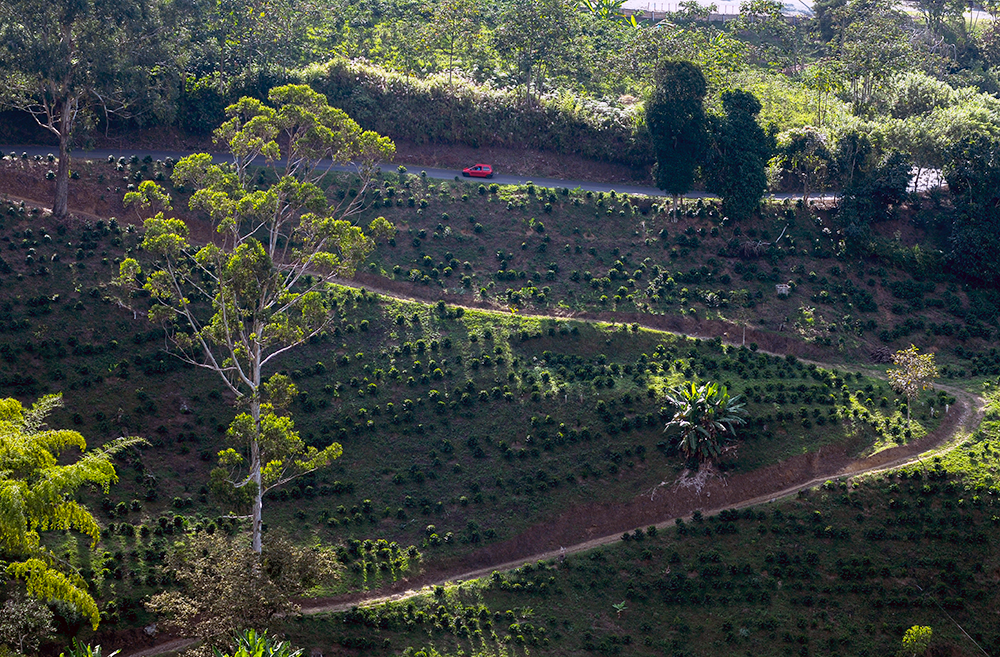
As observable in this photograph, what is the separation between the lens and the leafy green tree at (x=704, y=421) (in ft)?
161

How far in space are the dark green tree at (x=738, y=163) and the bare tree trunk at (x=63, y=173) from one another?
38977 millimetres

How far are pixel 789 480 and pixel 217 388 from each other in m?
29.4

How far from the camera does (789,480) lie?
164 feet

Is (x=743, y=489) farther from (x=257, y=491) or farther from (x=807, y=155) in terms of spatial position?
(x=807, y=155)

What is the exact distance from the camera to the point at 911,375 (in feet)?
170

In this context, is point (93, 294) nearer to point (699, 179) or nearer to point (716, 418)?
point (716, 418)

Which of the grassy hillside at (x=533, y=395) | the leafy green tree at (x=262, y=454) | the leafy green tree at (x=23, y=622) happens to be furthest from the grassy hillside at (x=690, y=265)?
the leafy green tree at (x=23, y=622)

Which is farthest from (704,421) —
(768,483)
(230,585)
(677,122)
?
(230,585)

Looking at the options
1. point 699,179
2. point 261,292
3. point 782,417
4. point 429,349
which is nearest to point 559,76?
point 699,179

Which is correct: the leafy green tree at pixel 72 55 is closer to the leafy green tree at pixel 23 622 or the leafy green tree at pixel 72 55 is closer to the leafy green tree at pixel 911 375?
the leafy green tree at pixel 23 622

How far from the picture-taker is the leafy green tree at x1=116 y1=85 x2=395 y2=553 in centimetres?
4066

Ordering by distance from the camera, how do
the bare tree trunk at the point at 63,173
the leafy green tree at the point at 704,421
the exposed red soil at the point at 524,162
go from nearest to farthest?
the leafy green tree at the point at 704,421
the bare tree trunk at the point at 63,173
the exposed red soil at the point at 524,162

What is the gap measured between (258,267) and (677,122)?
32.5 m

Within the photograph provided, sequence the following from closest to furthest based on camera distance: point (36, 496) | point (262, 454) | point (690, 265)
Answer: point (36, 496) < point (262, 454) < point (690, 265)
